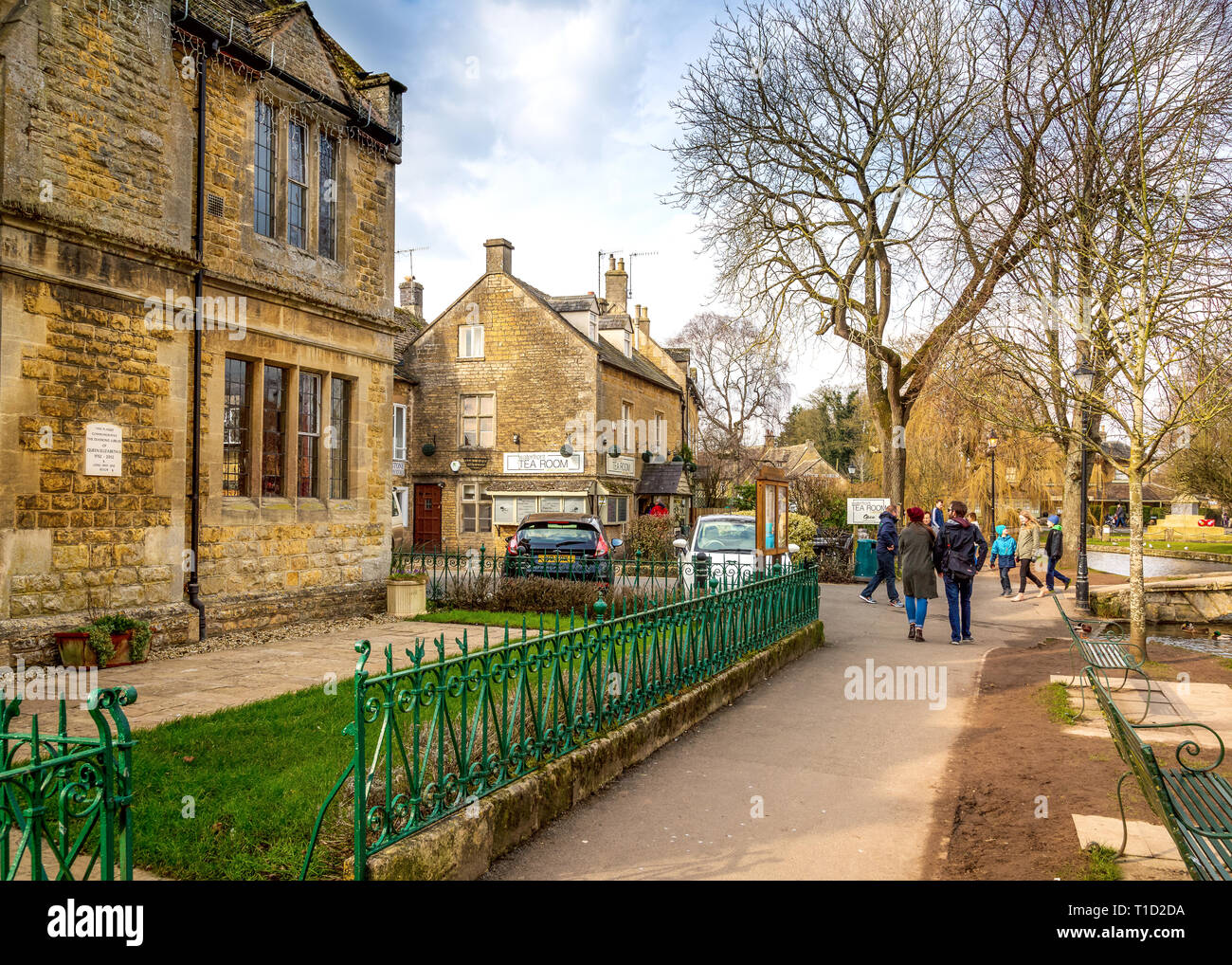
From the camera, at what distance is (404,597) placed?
14203 mm

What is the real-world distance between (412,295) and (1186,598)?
3078cm

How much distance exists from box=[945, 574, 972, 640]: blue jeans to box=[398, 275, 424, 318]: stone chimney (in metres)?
30.1

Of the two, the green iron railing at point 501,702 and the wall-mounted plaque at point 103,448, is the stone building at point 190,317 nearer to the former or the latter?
the wall-mounted plaque at point 103,448

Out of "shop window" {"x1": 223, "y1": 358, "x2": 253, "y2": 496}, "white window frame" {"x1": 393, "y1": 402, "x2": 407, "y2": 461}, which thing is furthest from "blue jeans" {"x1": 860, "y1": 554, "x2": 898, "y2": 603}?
"white window frame" {"x1": 393, "y1": 402, "x2": 407, "y2": 461}

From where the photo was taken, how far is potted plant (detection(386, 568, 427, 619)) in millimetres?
14188

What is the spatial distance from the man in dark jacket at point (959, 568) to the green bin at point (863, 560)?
360 inches

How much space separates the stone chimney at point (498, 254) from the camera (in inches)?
1277

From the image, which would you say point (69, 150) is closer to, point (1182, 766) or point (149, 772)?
point (149, 772)

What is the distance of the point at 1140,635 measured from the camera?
35.3 feet

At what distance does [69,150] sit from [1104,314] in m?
12.0

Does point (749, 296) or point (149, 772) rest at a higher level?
point (749, 296)

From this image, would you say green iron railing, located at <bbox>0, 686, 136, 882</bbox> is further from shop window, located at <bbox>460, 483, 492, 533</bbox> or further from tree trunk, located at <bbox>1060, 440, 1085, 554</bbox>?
shop window, located at <bbox>460, 483, 492, 533</bbox>

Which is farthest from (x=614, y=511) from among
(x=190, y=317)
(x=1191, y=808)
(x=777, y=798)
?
(x=1191, y=808)

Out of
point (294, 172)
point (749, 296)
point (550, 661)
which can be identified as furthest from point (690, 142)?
point (550, 661)
